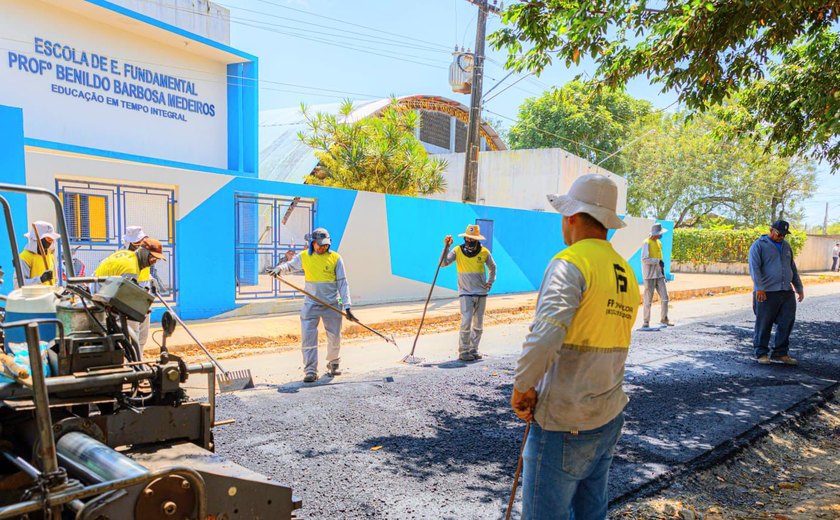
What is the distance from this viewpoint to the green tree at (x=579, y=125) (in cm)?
2988

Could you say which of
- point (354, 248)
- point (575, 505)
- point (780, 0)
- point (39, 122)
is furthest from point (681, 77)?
point (39, 122)

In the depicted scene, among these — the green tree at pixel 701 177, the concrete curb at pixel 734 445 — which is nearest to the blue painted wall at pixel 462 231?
the concrete curb at pixel 734 445

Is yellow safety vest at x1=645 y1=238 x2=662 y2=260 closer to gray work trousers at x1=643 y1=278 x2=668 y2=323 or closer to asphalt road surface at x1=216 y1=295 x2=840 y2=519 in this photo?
gray work trousers at x1=643 y1=278 x2=668 y2=323

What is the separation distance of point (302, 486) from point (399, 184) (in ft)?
46.0

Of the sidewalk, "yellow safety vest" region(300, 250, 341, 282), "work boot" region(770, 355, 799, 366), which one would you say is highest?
"yellow safety vest" region(300, 250, 341, 282)

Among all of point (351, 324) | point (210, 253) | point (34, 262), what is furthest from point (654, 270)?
point (34, 262)

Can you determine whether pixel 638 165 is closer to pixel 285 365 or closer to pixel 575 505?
pixel 285 365

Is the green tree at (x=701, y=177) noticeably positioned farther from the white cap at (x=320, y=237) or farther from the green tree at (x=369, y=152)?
the white cap at (x=320, y=237)

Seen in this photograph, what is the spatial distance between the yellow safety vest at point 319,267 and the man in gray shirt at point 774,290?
5586 millimetres

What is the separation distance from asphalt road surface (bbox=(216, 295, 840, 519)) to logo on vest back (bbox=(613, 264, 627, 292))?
1.75m

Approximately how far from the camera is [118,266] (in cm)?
565

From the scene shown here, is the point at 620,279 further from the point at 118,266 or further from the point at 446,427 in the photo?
the point at 118,266

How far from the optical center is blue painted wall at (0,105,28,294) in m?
7.56

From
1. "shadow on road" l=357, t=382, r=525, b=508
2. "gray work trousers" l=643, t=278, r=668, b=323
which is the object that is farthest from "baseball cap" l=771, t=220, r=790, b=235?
"shadow on road" l=357, t=382, r=525, b=508
